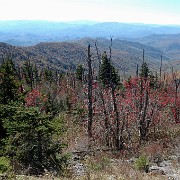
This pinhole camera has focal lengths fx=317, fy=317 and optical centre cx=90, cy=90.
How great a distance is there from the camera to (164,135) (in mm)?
22078

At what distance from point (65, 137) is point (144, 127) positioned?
575cm

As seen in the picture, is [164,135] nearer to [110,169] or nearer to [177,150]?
[177,150]

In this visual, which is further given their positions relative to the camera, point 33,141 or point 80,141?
point 80,141

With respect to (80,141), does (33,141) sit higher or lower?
higher

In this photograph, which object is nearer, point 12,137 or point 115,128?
point 12,137

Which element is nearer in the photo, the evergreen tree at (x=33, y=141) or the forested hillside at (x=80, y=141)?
the forested hillside at (x=80, y=141)

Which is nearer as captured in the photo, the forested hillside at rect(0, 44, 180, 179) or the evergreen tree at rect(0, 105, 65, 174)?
the forested hillside at rect(0, 44, 180, 179)

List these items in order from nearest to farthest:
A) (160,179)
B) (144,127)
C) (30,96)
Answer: (160,179)
(144,127)
(30,96)

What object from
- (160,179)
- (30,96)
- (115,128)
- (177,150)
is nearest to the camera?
(160,179)

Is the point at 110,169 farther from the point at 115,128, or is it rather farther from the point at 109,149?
the point at 115,128

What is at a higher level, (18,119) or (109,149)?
(18,119)

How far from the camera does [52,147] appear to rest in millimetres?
12461

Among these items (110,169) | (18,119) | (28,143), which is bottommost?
(110,169)


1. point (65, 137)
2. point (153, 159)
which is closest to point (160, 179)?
point (153, 159)
